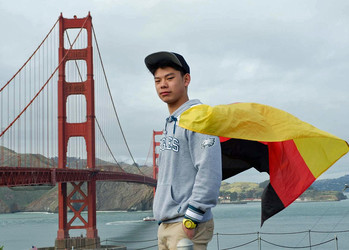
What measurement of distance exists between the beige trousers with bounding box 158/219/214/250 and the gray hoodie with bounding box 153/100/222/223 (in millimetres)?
34

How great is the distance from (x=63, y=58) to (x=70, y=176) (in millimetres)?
7352

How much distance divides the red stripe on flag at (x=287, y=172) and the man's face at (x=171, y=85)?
0.66 meters

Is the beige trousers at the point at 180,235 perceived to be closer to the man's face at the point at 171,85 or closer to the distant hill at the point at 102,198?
the man's face at the point at 171,85

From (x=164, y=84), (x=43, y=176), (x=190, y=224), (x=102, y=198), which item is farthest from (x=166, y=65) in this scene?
(x=102, y=198)

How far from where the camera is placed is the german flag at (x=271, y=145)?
2.74 meters

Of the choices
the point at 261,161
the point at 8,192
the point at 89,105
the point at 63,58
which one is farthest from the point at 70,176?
the point at 8,192

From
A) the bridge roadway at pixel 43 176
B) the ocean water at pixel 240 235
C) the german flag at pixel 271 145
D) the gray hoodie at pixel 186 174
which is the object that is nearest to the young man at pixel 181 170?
the gray hoodie at pixel 186 174

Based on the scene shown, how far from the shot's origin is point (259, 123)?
2.96 meters

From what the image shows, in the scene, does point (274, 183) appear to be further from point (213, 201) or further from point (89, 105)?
point (89, 105)

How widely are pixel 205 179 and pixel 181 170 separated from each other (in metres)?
0.18

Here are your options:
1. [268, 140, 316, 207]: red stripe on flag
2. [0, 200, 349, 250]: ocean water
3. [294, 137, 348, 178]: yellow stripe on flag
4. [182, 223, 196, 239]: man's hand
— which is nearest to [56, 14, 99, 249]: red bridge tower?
[0, 200, 349, 250]: ocean water

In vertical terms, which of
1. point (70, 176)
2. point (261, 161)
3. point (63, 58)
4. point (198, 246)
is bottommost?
point (198, 246)

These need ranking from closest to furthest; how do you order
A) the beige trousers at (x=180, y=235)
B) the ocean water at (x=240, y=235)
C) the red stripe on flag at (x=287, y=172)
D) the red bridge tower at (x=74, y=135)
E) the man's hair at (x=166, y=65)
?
the beige trousers at (x=180, y=235) → the man's hair at (x=166, y=65) → the red stripe on flag at (x=287, y=172) → the red bridge tower at (x=74, y=135) → the ocean water at (x=240, y=235)

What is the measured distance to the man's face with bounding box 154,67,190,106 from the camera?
2.97 metres
